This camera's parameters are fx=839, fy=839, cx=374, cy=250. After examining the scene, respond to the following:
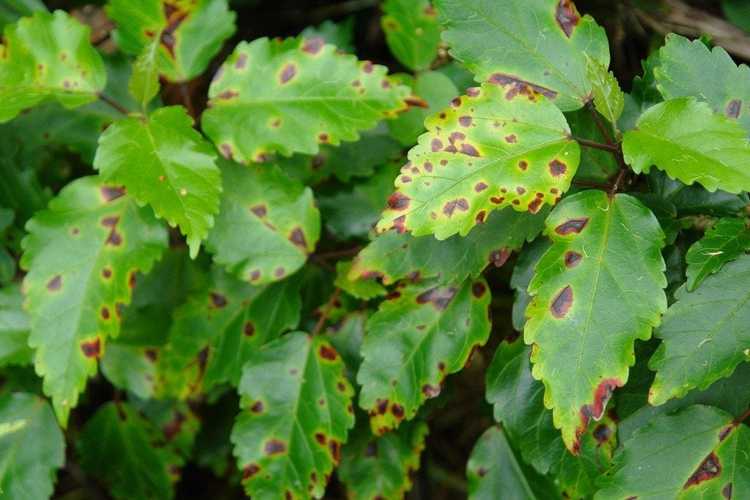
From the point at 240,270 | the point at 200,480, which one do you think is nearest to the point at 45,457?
the point at 240,270

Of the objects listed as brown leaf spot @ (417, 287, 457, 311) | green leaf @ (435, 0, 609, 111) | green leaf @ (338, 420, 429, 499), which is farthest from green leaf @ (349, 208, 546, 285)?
green leaf @ (338, 420, 429, 499)

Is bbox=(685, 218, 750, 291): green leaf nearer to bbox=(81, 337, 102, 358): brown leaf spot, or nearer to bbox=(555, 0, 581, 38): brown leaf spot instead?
bbox=(555, 0, 581, 38): brown leaf spot

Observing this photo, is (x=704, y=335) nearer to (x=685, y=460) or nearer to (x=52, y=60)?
(x=685, y=460)

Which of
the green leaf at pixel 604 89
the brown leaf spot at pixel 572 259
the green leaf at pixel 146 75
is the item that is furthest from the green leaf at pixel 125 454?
the green leaf at pixel 604 89

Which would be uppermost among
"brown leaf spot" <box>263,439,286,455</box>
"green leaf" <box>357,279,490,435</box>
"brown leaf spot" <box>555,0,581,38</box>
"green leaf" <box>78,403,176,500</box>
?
"brown leaf spot" <box>555,0,581,38</box>

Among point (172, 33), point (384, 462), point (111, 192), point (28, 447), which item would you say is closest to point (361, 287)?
point (384, 462)

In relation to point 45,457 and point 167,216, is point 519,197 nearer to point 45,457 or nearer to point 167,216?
point 167,216

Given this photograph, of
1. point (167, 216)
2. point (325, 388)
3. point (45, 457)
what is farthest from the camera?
point (45, 457)
